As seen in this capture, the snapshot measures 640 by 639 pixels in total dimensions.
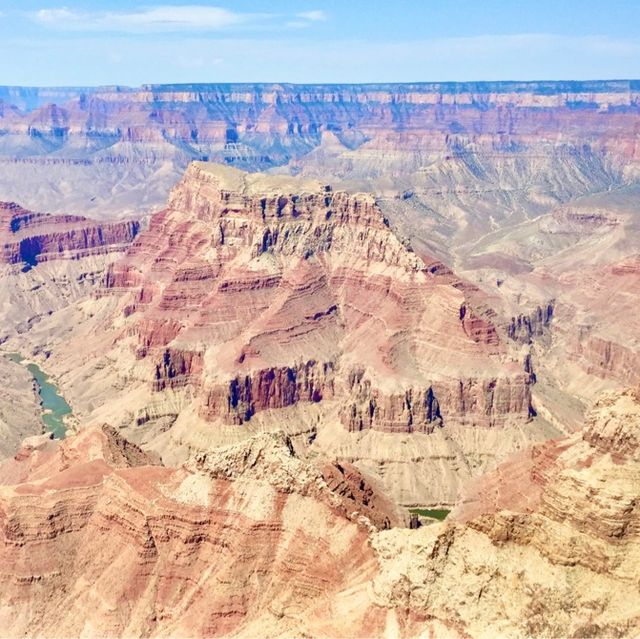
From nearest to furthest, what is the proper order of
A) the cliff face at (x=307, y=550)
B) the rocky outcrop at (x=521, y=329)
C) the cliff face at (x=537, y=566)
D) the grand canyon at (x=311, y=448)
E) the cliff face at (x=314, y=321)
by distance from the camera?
the cliff face at (x=537, y=566)
the cliff face at (x=307, y=550)
the grand canyon at (x=311, y=448)
the cliff face at (x=314, y=321)
the rocky outcrop at (x=521, y=329)

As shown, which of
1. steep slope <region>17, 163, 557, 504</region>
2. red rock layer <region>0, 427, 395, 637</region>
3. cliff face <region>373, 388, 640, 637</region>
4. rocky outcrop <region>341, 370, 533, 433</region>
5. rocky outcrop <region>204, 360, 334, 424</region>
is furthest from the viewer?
rocky outcrop <region>204, 360, 334, 424</region>

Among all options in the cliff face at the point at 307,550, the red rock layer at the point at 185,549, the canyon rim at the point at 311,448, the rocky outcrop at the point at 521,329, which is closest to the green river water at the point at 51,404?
the canyon rim at the point at 311,448

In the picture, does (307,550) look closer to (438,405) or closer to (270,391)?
(438,405)

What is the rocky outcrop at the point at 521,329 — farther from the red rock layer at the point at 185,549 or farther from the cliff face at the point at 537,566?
the cliff face at the point at 537,566

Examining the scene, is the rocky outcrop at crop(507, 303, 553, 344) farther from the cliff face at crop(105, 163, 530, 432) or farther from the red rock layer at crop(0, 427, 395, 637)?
the red rock layer at crop(0, 427, 395, 637)

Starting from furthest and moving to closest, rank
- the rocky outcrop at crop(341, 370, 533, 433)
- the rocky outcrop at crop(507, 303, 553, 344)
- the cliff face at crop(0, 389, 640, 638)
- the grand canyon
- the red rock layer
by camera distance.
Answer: the rocky outcrop at crop(507, 303, 553, 344)
the rocky outcrop at crop(341, 370, 533, 433)
the red rock layer
the grand canyon
the cliff face at crop(0, 389, 640, 638)

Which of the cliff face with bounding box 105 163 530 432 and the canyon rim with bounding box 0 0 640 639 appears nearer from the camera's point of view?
the canyon rim with bounding box 0 0 640 639

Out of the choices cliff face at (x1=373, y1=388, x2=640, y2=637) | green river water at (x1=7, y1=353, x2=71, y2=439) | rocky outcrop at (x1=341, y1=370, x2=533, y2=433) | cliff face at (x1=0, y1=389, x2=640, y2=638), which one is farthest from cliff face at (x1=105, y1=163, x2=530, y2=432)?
cliff face at (x1=373, y1=388, x2=640, y2=637)
